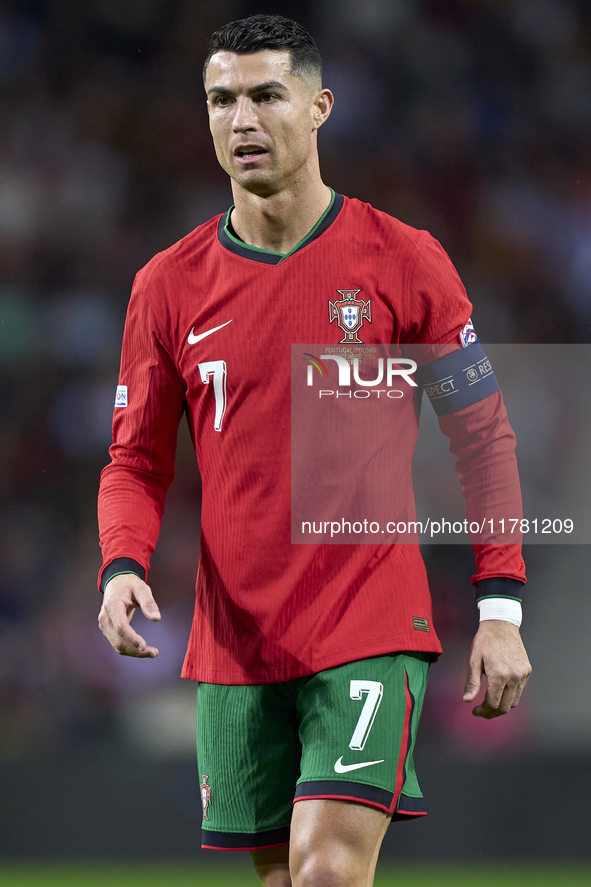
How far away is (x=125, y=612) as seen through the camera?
1970 millimetres

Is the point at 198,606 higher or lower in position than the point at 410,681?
higher

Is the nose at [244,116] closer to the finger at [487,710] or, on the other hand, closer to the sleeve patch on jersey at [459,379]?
the sleeve patch on jersey at [459,379]

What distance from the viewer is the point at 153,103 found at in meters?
4.59

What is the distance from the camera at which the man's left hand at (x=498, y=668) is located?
6.32 feet

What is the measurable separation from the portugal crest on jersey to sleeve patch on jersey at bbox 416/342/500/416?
0.16 meters

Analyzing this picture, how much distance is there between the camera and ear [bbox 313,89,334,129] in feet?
7.43

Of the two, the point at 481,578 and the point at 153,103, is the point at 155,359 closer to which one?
the point at 481,578


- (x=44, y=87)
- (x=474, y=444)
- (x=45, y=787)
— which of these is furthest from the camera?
(x=44, y=87)

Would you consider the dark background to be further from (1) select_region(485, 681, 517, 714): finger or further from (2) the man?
(1) select_region(485, 681, 517, 714): finger

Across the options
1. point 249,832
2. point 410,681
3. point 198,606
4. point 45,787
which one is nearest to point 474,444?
point 410,681

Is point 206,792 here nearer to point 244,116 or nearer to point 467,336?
point 467,336

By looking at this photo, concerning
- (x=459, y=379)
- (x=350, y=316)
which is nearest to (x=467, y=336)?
(x=459, y=379)

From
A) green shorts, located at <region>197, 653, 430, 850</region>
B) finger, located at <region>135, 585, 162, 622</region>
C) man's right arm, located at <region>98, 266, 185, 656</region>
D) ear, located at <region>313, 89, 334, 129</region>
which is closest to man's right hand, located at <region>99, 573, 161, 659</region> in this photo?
finger, located at <region>135, 585, 162, 622</region>

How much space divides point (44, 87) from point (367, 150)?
1401 mm
